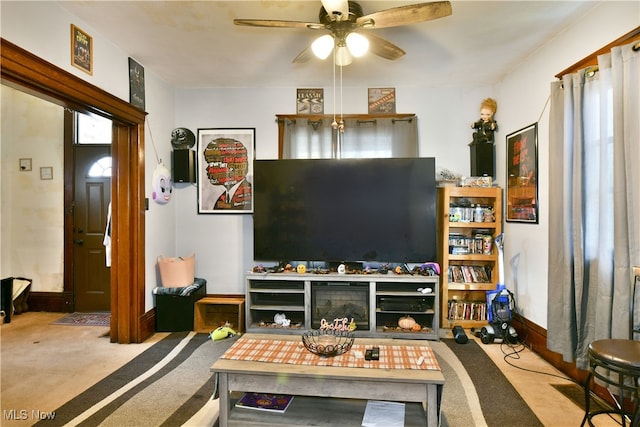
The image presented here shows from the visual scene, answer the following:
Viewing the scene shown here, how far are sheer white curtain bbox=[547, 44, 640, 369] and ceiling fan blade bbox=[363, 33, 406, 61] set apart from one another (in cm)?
115

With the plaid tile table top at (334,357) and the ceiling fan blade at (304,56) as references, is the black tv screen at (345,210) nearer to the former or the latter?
the ceiling fan blade at (304,56)

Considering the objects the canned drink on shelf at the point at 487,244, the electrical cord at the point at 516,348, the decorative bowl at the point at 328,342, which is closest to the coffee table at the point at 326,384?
the decorative bowl at the point at 328,342

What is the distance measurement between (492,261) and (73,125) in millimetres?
4922

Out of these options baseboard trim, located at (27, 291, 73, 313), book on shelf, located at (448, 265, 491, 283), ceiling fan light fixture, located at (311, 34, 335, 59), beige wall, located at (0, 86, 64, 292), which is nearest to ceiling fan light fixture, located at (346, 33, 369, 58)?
ceiling fan light fixture, located at (311, 34, 335, 59)

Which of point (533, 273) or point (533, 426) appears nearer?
point (533, 426)

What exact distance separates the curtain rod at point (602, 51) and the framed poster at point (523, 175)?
53 cm

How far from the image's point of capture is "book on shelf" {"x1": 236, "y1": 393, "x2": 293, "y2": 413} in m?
1.82

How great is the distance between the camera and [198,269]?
3.95m

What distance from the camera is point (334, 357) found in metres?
1.84

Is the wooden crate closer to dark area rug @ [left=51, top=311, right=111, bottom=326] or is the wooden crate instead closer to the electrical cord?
dark area rug @ [left=51, top=311, right=111, bottom=326]

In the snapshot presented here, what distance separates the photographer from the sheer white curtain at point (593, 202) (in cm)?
189

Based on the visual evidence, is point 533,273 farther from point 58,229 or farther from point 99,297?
point 58,229

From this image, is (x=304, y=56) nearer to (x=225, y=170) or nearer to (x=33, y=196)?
(x=225, y=170)

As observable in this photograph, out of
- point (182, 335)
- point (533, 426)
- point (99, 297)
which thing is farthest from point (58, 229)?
point (533, 426)
